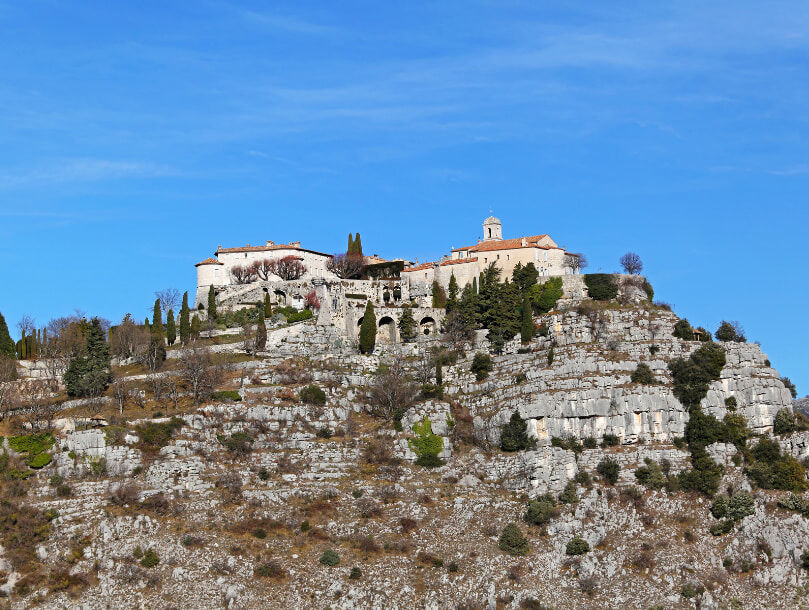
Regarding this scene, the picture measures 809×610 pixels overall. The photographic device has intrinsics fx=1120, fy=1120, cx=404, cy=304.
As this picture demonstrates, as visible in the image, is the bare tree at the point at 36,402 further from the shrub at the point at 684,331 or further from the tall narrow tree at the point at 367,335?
the shrub at the point at 684,331

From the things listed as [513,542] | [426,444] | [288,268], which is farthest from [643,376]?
[288,268]

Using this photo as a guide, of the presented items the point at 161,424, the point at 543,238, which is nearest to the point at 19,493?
the point at 161,424

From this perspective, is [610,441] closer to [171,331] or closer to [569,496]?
[569,496]

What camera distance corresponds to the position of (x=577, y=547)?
265 ft

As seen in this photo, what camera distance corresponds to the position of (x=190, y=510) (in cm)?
8250

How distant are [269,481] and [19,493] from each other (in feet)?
60.9

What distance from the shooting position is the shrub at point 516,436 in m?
91.4

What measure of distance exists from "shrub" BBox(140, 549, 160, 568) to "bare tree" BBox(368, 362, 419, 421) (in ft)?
83.1

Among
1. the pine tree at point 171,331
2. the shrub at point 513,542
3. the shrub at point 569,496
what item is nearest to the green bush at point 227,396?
the pine tree at point 171,331

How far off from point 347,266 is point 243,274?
12.0 m

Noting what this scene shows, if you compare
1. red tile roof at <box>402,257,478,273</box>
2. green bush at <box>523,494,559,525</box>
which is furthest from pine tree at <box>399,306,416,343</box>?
green bush at <box>523,494,559,525</box>

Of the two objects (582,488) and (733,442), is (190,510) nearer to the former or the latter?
(582,488)

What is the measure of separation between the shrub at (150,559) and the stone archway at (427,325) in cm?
4371

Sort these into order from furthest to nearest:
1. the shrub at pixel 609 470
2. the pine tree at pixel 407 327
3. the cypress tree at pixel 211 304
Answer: the cypress tree at pixel 211 304 → the pine tree at pixel 407 327 → the shrub at pixel 609 470
